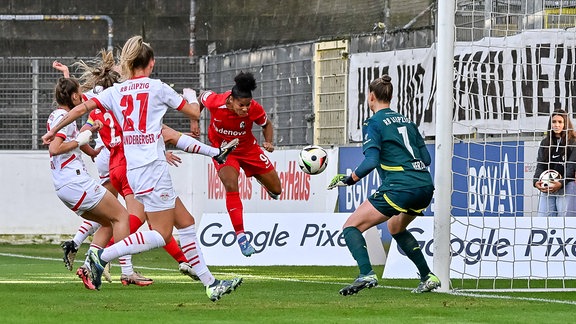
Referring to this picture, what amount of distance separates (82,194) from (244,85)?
2.18 m

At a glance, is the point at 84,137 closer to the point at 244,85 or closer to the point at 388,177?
the point at 388,177

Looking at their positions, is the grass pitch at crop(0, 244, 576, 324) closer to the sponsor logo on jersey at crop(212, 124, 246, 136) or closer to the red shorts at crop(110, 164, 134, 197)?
the red shorts at crop(110, 164, 134, 197)

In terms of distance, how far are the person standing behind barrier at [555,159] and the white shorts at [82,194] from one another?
184 inches

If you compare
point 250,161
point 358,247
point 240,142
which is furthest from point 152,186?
point 250,161

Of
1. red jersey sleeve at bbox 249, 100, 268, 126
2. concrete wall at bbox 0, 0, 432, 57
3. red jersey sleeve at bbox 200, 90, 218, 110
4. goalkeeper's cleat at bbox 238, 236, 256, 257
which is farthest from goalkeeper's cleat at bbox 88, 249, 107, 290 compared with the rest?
concrete wall at bbox 0, 0, 432, 57

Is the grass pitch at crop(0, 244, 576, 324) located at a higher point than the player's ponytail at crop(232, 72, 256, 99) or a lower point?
lower

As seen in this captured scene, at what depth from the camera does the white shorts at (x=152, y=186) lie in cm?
1000

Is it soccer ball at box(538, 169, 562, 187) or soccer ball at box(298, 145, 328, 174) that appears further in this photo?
soccer ball at box(538, 169, 562, 187)

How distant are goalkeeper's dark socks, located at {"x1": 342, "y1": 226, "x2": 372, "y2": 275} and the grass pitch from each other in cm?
27

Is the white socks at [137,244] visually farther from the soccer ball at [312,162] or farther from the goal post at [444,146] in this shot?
the soccer ball at [312,162]

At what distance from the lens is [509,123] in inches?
580

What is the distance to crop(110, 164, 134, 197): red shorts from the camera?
12.2 m

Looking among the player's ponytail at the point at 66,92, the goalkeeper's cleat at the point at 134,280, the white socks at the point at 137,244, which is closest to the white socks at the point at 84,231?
the goalkeeper's cleat at the point at 134,280

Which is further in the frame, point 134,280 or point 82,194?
point 134,280
